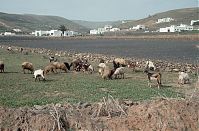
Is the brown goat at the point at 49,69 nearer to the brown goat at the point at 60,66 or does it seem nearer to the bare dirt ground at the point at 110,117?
the brown goat at the point at 60,66

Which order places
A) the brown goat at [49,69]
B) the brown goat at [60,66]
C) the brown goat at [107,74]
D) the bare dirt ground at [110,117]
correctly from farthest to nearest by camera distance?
the brown goat at [60,66] → the brown goat at [49,69] → the brown goat at [107,74] → the bare dirt ground at [110,117]

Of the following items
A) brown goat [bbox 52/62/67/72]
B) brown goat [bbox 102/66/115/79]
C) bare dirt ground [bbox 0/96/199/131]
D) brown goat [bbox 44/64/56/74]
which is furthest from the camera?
brown goat [bbox 52/62/67/72]

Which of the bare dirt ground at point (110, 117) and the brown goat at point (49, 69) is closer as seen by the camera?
the bare dirt ground at point (110, 117)

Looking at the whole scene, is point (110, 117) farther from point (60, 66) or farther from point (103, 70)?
point (60, 66)

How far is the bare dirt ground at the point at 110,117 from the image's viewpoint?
14695mm

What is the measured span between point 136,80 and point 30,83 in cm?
798

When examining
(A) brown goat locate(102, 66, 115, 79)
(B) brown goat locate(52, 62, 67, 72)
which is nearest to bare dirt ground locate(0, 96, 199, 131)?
(A) brown goat locate(102, 66, 115, 79)

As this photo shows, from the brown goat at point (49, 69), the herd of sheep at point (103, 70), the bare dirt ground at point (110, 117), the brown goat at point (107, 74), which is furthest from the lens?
the brown goat at point (49, 69)

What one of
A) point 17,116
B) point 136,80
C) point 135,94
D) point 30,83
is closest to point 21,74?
point 30,83

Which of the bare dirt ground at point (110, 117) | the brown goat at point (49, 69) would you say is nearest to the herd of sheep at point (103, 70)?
the brown goat at point (49, 69)

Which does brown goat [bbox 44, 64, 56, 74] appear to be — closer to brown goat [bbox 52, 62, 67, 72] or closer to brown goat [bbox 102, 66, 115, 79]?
brown goat [bbox 52, 62, 67, 72]

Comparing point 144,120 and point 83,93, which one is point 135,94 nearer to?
point 83,93

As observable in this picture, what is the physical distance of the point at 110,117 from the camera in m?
15.5

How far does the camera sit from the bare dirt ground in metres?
14.7
